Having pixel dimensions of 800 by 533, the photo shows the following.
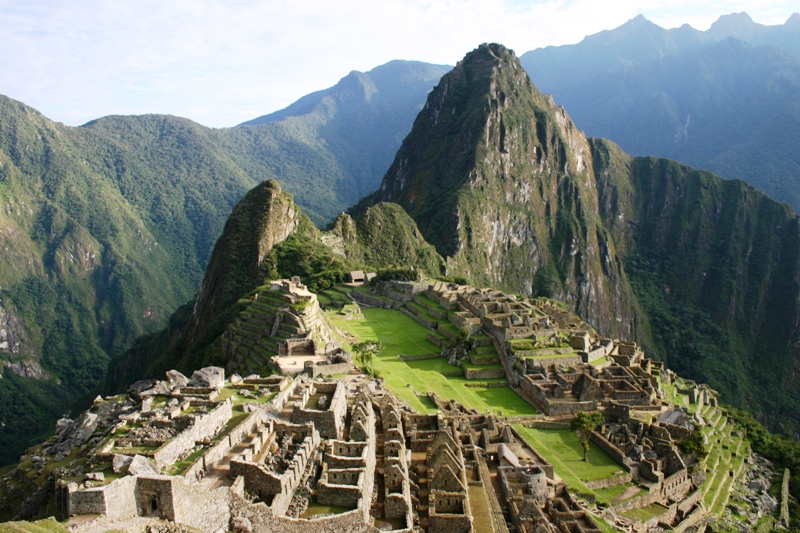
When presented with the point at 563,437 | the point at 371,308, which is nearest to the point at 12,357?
the point at 371,308

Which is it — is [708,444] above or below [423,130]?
below

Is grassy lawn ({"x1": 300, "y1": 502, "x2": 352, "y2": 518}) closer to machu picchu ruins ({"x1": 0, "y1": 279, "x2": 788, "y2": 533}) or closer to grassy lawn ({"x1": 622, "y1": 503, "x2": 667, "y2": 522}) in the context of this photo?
machu picchu ruins ({"x1": 0, "y1": 279, "x2": 788, "y2": 533})

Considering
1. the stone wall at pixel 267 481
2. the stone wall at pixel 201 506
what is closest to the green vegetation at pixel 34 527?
the stone wall at pixel 201 506

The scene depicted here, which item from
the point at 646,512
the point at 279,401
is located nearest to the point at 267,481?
the point at 279,401

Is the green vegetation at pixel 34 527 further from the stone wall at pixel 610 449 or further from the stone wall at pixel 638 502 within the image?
the stone wall at pixel 610 449

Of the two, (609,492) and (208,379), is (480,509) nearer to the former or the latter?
(609,492)

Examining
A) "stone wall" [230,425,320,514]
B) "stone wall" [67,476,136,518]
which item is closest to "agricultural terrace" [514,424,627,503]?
"stone wall" [230,425,320,514]

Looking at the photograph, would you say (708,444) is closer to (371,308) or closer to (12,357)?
(371,308)
